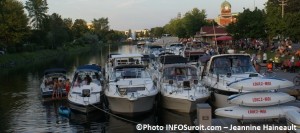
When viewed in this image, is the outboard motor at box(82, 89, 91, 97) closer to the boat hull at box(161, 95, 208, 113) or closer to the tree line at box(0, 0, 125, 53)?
the boat hull at box(161, 95, 208, 113)

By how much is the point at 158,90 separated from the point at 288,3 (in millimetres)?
60305

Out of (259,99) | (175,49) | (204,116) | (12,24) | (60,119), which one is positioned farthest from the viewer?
(12,24)

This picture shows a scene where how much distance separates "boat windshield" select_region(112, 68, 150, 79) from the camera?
25922 mm

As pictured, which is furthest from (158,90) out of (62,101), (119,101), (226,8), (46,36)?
(226,8)

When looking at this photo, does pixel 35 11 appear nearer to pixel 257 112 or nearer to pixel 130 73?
pixel 130 73

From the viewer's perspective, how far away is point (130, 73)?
1026 inches

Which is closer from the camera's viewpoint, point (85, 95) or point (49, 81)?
point (85, 95)

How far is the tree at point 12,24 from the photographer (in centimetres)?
7544

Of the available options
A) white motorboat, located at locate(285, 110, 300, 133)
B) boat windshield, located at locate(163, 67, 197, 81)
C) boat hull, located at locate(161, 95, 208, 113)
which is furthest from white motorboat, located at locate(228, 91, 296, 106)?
boat windshield, located at locate(163, 67, 197, 81)

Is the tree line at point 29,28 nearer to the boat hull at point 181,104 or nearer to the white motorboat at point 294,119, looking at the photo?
the boat hull at point 181,104

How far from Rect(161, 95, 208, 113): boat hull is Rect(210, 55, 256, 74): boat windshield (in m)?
3.91

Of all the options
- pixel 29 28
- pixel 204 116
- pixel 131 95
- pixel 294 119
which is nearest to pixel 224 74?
pixel 131 95

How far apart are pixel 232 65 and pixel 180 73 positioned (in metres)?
3.30

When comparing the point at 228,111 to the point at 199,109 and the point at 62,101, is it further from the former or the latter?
the point at 62,101
